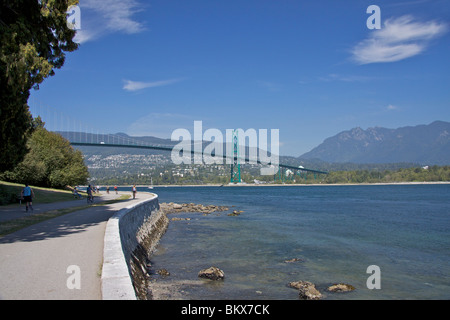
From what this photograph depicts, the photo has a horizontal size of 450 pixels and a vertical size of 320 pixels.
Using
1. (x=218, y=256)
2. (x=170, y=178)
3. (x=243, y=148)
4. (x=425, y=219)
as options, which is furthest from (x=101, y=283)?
(x=170, y=178)

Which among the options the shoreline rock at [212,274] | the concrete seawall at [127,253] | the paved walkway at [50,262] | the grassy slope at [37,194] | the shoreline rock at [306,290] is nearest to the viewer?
the concrete seawall at [127,253]

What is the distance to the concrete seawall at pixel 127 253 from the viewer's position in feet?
15.8

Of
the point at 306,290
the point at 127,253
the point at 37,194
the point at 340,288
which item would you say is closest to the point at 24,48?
the point at 127,253

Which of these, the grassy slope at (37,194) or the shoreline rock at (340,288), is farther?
the grassy slope at (37,194)

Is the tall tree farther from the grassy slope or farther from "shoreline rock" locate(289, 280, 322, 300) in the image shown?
the grassy slope

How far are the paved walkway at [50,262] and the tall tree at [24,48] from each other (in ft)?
11.1

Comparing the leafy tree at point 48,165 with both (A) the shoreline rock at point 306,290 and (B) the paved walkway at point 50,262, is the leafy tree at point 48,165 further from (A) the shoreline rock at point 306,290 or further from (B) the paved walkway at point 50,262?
(A) the shoreline rock at point 306,290

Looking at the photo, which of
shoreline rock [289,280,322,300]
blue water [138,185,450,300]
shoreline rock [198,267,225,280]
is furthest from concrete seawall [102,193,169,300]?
shoreline rock [289,280,322,300]

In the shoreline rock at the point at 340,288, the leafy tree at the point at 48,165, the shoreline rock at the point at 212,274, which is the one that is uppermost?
the leafy tree at the point at 48,165

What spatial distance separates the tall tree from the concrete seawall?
164 inches

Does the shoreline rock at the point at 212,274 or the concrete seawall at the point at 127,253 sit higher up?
the concrete seawall at the point at 127,253

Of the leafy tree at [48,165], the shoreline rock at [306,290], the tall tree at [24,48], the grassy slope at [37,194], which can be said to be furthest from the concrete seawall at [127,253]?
the leafy tree at [48,165]

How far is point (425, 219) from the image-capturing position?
27.1m

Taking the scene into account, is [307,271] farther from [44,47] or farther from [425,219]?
[425,219]
